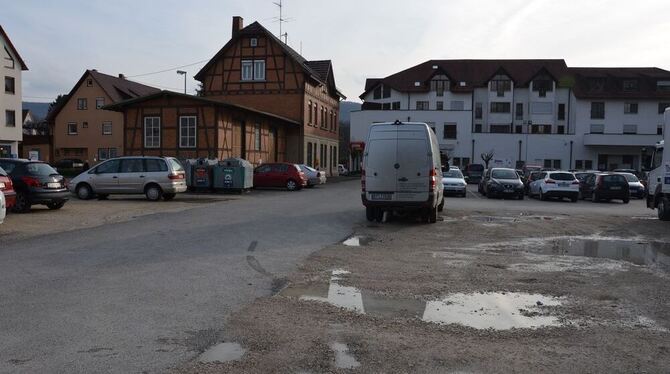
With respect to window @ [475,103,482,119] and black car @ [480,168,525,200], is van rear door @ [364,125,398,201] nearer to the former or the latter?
black car @ [480,168,525,200]

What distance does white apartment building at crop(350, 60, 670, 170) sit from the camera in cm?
6469

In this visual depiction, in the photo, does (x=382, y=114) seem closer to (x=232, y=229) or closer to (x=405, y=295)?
(x=232, y=229)

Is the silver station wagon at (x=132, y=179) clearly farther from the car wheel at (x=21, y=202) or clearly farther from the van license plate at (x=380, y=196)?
the van license plate at (x=380, y=196)

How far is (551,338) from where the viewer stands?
18.0 ft

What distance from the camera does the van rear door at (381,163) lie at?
15.1m

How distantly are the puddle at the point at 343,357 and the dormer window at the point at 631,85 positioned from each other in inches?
2885

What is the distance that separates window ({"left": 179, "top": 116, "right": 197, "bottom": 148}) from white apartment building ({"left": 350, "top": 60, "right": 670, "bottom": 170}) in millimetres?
34354

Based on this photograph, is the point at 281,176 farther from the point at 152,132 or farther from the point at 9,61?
the point at 9,61

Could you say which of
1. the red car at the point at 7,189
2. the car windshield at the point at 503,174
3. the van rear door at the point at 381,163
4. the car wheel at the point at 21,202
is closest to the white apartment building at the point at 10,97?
the car wheel at the point at 21,202

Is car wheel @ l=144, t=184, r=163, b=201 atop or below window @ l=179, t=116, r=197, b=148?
below

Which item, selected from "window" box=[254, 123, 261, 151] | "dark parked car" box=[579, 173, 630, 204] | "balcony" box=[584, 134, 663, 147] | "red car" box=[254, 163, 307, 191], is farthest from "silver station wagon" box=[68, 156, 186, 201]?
"balcony" box=[584, 134, 663, 147]

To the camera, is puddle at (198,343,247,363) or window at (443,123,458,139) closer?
puddle at (198,343,247,363)

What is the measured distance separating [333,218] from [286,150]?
32.1 meters

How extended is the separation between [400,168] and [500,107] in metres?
61.8
